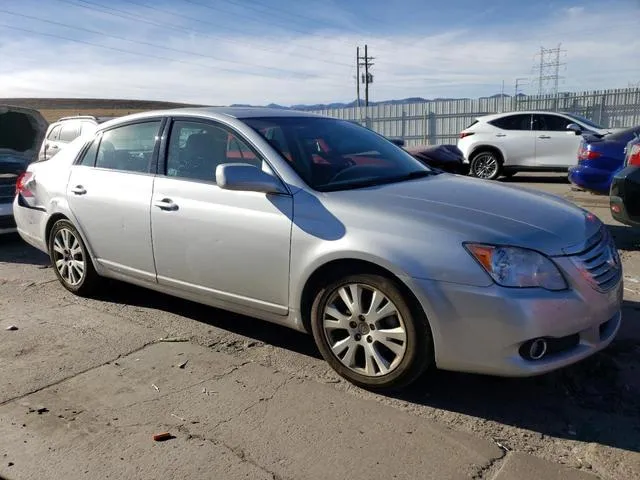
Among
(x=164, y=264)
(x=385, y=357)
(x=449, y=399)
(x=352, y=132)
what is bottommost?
(x=449, y=399)

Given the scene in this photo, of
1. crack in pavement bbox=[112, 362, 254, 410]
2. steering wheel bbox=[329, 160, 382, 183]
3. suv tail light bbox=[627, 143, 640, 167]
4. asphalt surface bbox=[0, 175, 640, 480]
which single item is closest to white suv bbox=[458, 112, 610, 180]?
suv tail light bbox=[627, 143, 640, 167]

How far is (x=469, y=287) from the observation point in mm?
2986

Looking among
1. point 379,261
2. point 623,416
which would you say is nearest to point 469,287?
point 379,261

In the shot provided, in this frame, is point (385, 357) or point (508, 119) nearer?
point (385, 357)

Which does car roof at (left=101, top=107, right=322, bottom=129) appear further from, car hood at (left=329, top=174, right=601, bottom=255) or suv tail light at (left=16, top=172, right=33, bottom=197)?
suv tail light at (left=16, top=172, right=33, bottom=197)

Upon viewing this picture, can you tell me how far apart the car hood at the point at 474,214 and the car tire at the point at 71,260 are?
2.64 m

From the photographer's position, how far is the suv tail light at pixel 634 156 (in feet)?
19.6

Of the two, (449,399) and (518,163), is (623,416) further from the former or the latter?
(518,163)

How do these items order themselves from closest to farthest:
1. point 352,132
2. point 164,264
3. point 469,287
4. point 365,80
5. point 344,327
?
point 469,287 → point 344,327 → point 164,264 → point 352,132 → point 365,80

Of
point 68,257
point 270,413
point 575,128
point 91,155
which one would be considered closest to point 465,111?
point 575,128

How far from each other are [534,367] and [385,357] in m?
0.79

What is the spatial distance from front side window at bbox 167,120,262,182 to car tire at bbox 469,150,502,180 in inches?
406

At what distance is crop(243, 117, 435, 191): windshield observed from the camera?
152 inches

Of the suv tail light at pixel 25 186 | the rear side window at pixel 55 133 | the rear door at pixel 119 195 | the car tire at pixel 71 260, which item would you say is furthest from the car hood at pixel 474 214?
the rear side window at pixel 55 133
